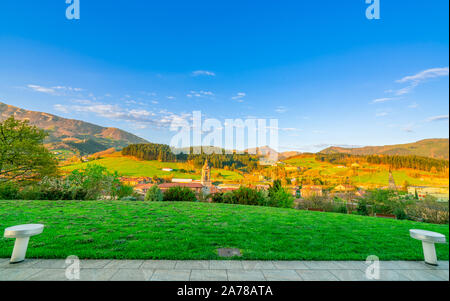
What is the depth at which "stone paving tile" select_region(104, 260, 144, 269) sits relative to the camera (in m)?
3.10

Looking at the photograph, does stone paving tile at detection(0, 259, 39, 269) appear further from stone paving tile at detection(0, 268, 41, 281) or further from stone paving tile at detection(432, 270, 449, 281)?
stone paving tile at detection(432, 270, 449, 281)

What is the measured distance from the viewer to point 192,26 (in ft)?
37.7

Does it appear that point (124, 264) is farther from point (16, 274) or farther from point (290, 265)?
point (290, 265)

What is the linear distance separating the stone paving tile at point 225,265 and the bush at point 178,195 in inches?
433

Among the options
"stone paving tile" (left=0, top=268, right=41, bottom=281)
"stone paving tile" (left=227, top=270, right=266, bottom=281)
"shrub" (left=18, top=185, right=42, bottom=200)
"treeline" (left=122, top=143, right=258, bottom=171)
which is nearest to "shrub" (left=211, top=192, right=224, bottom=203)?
"shrub" (left=18, top=185, right=42, bottom=200)

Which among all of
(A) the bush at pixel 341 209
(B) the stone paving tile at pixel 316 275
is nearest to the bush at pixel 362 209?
(A) the bush at pixel 341 209

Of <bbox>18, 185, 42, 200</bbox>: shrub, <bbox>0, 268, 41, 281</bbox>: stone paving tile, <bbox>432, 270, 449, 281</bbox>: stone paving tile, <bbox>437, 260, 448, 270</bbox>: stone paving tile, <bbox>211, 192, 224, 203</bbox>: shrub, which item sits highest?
<bbox>0, 268, 41, 281</bbox>: stone paving tile

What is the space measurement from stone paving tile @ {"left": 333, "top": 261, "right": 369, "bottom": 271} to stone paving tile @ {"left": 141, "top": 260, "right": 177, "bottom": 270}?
9.70 feet

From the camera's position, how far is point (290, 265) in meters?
3.36

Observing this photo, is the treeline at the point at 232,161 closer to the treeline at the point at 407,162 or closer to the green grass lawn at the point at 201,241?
the treeline at the point at 407,162

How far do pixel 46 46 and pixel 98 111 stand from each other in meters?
12.0

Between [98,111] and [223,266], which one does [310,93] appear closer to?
[223,266]

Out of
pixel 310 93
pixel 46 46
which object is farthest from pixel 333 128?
pixel 46 46

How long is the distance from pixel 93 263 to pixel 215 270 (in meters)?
2.12
